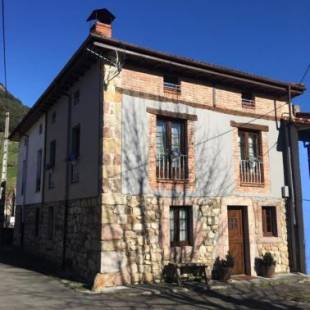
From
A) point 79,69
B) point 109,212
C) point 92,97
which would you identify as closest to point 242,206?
point 109,212

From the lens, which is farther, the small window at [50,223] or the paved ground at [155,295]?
the small window at [50,223]

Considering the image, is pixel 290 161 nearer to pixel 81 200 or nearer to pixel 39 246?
pixel 81 200

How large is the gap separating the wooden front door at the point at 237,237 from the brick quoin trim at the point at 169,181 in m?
1.94

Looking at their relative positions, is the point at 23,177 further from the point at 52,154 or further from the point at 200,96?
the point at 200,96

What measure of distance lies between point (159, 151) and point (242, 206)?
3603 mm

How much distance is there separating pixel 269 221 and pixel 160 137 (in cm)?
515

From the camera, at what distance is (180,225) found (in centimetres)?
1319

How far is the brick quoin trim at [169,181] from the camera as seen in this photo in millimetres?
12703

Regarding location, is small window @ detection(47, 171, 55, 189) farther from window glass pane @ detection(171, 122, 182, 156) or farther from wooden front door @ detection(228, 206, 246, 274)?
wooden front door @ detection(228, 206, 246, 274)

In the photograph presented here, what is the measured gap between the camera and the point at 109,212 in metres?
11.7

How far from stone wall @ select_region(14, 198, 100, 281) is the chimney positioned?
5.19 m

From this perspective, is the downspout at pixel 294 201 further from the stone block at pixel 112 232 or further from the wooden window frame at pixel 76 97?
the wooden window frame at pixel 76 97

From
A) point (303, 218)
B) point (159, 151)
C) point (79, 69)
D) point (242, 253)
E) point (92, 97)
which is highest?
point (79, 69)

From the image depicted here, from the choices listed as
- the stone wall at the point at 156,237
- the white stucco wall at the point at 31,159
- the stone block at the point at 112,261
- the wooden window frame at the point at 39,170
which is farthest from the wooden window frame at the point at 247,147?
the wooden window frame at the point at 39,170
